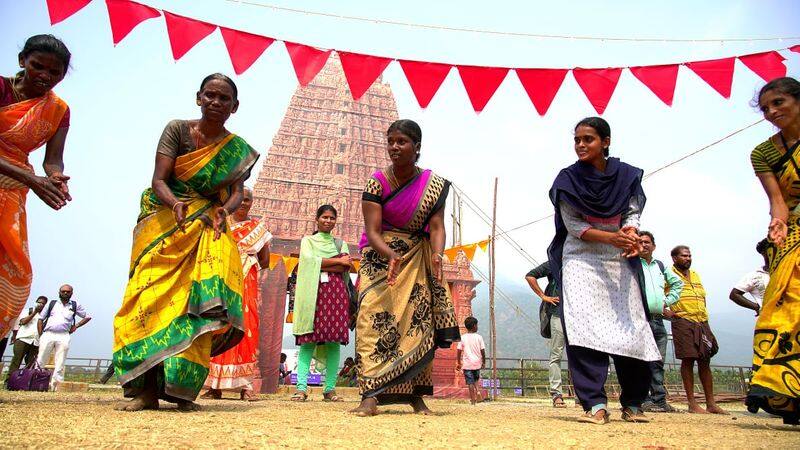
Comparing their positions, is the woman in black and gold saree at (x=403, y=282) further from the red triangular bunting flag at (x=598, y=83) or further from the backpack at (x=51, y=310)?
the backpack at (x=51, y=310)

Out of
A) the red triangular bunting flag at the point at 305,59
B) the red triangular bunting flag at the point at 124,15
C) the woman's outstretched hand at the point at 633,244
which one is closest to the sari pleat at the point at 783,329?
the woman's outstretched hand at the point at 633,244

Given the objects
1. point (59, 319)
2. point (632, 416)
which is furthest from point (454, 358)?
point (632, 416)

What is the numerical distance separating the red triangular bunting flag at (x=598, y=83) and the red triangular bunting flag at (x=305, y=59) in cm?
287

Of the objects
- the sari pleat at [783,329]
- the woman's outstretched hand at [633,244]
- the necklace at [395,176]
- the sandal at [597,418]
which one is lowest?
the sandal at [597,418]

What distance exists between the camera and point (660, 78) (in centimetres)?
700

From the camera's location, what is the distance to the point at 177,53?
638 centimetres

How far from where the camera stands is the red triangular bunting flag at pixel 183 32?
631 cm

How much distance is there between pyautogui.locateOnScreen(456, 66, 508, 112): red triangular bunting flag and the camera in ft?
22.8

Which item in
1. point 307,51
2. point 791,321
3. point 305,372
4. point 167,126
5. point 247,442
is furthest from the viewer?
point 307,51

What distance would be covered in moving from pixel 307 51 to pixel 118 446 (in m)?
5.58

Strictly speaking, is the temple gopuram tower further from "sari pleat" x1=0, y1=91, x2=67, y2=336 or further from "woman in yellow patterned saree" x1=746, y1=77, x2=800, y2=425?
"woman in yellow patterned saree" x1=746, y1=77, x2=800, y2=425

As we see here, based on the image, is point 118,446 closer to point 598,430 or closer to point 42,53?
point 598,430

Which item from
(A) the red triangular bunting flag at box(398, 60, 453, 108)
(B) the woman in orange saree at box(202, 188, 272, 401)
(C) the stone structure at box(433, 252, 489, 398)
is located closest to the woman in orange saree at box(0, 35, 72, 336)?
(B) the woman in orange saree at box(202, 188, 272, 401)

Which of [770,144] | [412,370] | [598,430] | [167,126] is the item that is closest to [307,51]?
[167,126]
